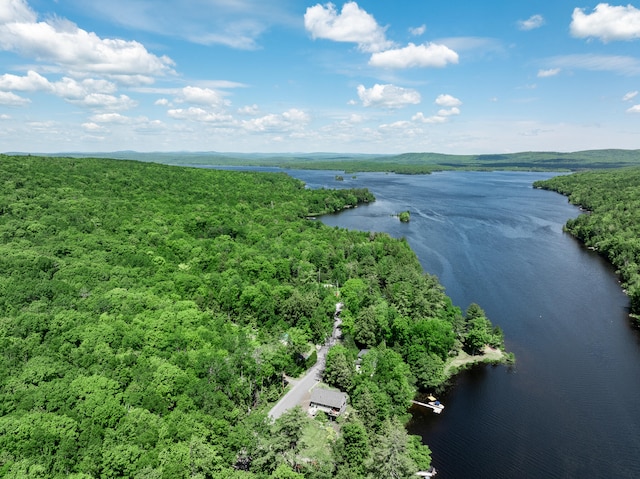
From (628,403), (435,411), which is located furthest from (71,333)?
(628,403)

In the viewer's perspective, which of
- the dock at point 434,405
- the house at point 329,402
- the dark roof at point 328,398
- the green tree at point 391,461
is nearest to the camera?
the green tree at point 391,461

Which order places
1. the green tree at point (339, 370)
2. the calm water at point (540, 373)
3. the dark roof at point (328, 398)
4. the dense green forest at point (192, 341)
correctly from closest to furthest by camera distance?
1. the dense green forest at point (192, 341)
2. the calm water at point (540, 373)
3. the dark roof at point (328, 398)
4. the green tree at point (339, 370)

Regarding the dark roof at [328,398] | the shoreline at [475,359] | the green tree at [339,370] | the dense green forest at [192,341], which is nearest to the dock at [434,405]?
the dense green forest at [192,341]

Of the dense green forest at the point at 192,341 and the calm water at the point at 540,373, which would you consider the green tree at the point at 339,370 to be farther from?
the calm water at the point at 540,373

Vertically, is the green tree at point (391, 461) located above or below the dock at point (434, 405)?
above

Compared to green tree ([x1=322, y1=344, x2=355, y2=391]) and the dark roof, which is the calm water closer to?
the dark roof

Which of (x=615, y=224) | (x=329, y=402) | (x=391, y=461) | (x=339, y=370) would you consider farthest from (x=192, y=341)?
(x=615, y=224)

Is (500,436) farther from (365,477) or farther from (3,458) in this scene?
(3,458)

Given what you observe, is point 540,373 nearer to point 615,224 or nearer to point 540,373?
point 540,373
